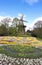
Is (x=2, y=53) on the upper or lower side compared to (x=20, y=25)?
lower

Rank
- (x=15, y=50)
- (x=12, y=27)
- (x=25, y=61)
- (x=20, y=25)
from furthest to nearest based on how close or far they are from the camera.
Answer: (x=20, y=25) → (x=12, y=27) → (x=15, y=50) → (x=25, y=61)

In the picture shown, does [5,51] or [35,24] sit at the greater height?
[35,24]

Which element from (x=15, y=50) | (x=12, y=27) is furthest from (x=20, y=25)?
(x=15, y=50)

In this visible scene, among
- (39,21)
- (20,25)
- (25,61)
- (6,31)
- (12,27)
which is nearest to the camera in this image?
(25,61)

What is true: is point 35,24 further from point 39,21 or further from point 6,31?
point 6,31

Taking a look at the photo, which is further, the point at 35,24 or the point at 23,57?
the point at 35,24

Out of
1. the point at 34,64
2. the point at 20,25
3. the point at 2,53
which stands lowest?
the point at 34,64

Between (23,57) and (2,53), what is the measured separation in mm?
943

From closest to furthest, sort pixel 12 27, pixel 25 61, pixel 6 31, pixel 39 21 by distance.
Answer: pixel 25 61, pixel 6 31, pixel 12 27, pixel 39 21

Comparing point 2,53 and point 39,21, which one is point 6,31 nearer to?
point 39,21

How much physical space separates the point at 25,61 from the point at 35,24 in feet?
92.1

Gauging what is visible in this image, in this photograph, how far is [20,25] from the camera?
32438mm

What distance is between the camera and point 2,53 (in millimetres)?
6688

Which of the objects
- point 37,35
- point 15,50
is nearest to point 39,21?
point 37,35
